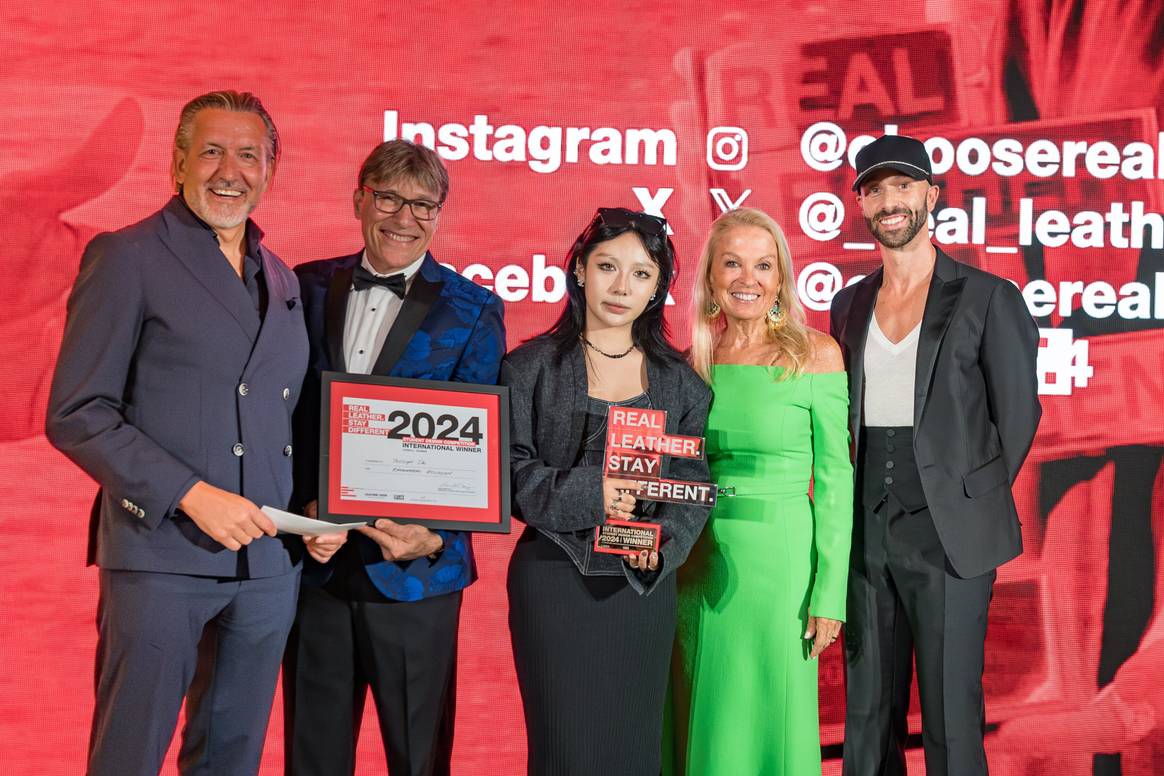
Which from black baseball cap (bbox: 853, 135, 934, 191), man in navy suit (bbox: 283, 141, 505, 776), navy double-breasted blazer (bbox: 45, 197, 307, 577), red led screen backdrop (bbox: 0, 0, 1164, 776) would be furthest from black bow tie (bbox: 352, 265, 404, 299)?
black baseball cap (bbox: 853, 135, 934, 191)

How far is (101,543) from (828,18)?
3.06 metres

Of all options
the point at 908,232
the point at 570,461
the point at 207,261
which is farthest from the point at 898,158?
the point at 207,261

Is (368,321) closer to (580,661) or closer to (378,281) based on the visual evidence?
(378,281)

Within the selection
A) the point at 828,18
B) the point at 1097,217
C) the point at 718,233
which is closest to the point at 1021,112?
the point at 1097,217

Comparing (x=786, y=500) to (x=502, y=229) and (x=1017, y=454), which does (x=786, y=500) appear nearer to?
(x=1017, y=454)

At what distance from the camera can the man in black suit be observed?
9.71 feet

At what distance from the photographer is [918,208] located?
3090 millimetres

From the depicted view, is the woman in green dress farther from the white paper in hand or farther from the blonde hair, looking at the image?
the white paper in hand

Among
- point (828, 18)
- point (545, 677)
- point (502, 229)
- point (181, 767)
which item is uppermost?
point (828, 18)

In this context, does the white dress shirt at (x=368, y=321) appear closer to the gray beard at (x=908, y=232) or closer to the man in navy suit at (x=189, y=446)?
the man in navy suit at (x=189, y=446)

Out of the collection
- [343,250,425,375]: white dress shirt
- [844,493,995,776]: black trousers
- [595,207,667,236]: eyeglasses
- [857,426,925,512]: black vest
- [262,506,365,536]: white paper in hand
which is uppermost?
[595,207,667,236]: eyeglasses

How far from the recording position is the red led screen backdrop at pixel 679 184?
379 cm

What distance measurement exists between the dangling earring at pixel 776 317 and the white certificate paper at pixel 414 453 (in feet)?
2.70

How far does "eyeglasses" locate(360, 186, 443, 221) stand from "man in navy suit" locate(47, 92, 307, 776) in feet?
1.05
